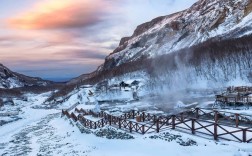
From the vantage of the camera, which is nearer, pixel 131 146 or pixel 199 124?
pixel 199 124

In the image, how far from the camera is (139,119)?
42.0 metres

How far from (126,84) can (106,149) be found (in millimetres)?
84263

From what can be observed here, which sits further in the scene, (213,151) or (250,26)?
(250,26)

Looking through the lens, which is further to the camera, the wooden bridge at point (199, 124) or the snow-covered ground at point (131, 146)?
the wooden bridge at point (199, 124)

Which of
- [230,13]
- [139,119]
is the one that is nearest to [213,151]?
[139,119]

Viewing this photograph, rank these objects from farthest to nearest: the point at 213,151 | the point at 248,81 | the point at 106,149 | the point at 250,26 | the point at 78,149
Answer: the point at 250,26
the point at 248,81
the point at 78,149
the point at 106,149
the point at 213,151

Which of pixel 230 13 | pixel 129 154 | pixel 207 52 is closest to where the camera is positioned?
pixel 129 154

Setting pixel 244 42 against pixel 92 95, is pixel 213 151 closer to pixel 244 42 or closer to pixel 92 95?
pixel 92 95

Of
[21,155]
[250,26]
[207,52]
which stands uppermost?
[250,26]

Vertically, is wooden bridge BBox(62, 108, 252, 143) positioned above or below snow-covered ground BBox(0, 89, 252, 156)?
above

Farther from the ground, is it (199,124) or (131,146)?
(199,124)

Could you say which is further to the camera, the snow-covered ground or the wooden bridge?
the wooden bridge

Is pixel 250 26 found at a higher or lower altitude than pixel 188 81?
higher

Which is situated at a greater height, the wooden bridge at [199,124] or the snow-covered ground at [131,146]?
the wooden bridge at [199,124]
